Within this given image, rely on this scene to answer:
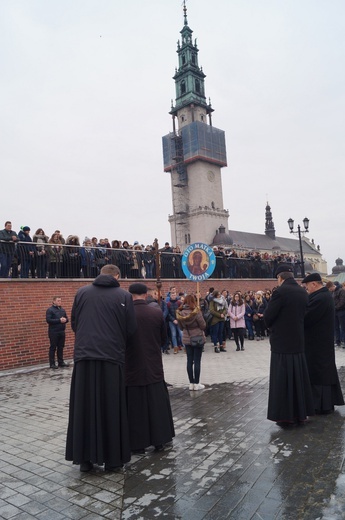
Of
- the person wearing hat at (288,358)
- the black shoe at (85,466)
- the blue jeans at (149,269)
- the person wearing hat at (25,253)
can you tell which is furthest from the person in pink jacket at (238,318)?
the black shoe at (85,466)

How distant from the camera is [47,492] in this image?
352cm

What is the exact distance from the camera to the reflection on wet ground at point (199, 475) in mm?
3098

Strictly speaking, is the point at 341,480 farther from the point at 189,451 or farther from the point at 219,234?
the point at 219,234

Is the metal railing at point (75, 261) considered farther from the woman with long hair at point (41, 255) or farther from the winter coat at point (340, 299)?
the winter coat at point (340, 299)

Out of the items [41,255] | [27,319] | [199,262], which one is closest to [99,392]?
[199,262]

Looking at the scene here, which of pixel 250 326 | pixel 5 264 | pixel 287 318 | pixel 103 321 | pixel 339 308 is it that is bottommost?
pixel 250 326

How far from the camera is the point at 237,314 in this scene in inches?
477

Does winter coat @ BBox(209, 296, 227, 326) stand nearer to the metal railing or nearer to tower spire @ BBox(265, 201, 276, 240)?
the metal railing

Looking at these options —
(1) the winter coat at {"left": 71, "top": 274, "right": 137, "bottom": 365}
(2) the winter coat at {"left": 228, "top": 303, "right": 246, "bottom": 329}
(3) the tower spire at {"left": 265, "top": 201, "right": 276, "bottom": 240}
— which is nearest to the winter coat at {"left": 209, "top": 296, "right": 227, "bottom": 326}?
(2) the winter coat at {"left": 228, "top": 303, "right": 246, "bottom": 329}

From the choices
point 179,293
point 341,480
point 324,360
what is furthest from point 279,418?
point 179,293

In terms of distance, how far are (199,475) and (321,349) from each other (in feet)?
9.42

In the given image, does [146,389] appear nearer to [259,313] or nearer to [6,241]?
[6,241]

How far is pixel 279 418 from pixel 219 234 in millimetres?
72069

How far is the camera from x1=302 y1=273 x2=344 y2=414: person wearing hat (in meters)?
5.51
